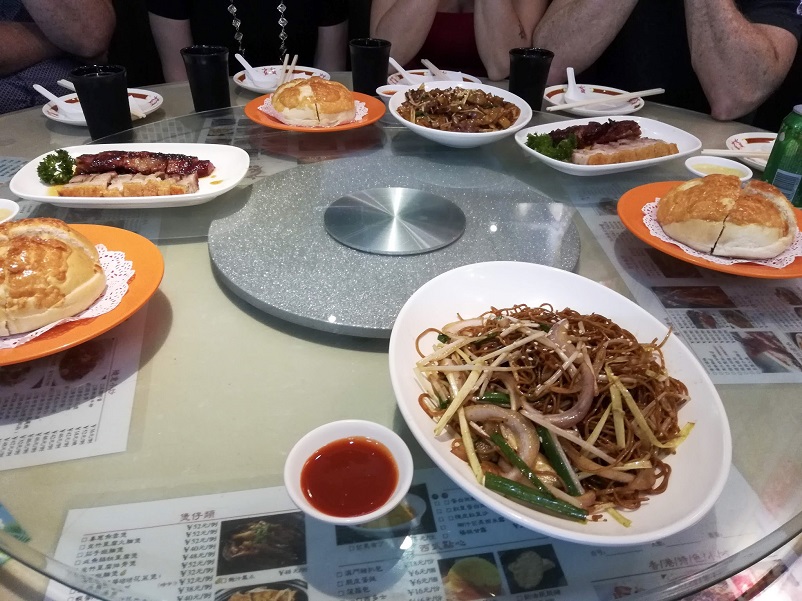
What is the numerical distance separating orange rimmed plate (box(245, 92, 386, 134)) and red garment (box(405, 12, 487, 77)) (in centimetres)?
128

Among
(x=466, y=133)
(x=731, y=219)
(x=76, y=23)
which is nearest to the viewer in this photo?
(x=731, y=219)

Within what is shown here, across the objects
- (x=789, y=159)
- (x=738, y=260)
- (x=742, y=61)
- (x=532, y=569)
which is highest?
(x=742, y=61)

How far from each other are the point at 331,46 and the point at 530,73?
1.75m

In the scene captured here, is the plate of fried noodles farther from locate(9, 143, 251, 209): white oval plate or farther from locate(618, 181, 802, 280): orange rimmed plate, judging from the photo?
locate(9, 143, 251, 209): white oval plate

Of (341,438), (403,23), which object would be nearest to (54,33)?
(403,23)

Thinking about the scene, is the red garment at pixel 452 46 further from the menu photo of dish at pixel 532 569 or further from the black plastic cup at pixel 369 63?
the menu photo of dish at pixel 532 569

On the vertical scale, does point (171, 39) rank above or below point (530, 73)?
below

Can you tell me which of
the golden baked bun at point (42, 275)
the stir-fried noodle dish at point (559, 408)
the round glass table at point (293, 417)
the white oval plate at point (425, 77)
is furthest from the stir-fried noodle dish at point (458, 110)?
the golden baked bun at point (42, 275)

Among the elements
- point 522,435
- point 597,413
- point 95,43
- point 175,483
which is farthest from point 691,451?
point 95,43

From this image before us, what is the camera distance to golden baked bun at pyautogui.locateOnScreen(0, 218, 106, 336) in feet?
3.20

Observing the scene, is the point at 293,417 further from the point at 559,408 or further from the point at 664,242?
the point at 664,242

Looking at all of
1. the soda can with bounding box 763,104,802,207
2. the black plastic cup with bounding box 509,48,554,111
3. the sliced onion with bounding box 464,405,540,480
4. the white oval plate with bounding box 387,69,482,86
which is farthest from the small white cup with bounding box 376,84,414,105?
the sliced onion with bounding box 464,405,540,480

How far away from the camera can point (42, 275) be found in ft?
3.31

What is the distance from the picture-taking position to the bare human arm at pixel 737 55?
230 cm
